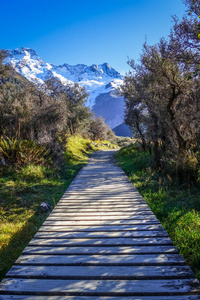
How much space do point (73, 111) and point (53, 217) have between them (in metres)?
17.7

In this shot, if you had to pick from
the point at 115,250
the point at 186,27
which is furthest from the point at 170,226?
the point at 186,27

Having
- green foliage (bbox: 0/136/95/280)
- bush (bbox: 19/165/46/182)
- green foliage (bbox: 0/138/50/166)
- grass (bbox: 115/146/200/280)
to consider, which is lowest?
grass (bbox: 115/146/200/280)

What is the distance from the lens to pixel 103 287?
205cm

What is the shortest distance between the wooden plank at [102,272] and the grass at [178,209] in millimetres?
608

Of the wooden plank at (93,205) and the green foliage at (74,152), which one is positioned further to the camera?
the green foliage at (74,152)

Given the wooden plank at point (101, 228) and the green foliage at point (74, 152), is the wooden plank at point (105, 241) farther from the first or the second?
the green foliage at point (74, 152)

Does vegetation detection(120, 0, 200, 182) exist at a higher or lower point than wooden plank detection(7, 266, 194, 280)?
higher

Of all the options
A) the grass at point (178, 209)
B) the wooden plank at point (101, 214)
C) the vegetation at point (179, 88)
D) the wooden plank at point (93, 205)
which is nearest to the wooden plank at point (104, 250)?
the grass at point (178, 209)

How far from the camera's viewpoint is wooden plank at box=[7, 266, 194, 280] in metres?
2.20

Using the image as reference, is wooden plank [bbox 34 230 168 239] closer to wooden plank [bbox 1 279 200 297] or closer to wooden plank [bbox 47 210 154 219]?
wooden plank [bbox 47 210 154 219]

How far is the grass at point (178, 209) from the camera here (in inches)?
121

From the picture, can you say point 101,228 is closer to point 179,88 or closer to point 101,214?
point 101,214

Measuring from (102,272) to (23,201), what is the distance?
3.70 m

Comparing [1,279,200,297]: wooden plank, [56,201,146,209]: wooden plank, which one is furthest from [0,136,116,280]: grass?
[1,279,200,297]: wooden plank
